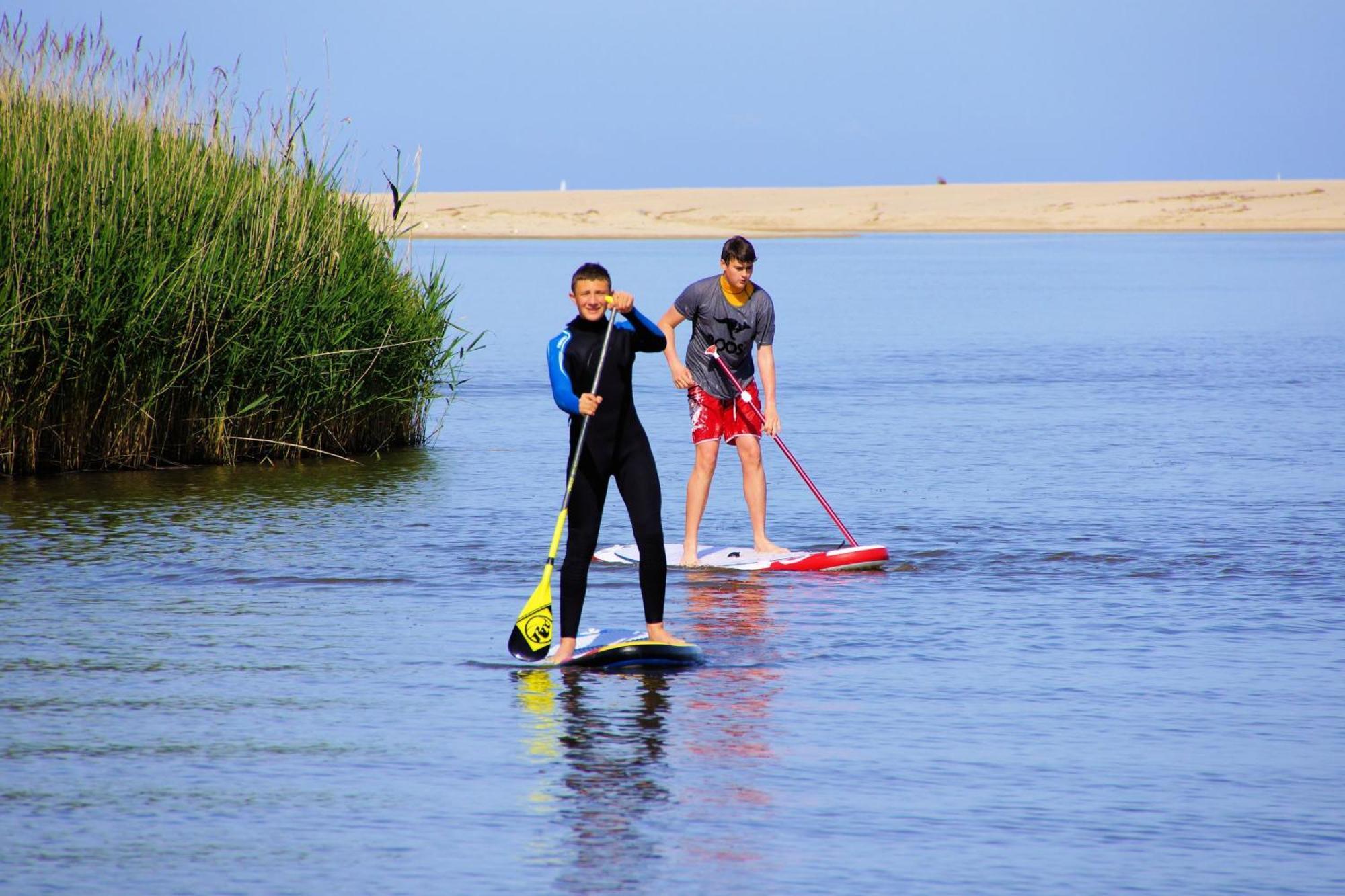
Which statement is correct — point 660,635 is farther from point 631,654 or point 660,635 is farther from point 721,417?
point 721,417

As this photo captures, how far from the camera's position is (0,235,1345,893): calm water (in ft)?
18.7

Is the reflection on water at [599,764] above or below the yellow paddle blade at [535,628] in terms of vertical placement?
below

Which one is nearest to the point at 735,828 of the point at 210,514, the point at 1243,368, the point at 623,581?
the point at 623,581

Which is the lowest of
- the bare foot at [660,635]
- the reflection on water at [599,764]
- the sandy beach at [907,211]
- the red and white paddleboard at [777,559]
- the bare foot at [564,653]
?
the reflection on water at [599,764]

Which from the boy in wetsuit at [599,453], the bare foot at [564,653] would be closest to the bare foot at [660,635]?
the boy in wetsuit at [599,453]

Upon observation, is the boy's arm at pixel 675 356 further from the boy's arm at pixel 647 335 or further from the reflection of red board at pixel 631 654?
the reflection of red board at pixel 631 654

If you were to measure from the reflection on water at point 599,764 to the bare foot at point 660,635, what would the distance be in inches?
5.7

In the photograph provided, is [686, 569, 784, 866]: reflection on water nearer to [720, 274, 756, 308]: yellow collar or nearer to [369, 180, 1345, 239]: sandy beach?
[720, 274, 756, 308]: yellow collar

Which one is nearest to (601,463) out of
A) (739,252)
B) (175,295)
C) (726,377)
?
(739,252)

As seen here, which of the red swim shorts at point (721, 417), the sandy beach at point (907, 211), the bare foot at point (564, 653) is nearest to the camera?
the bare foot at point (564, 653)

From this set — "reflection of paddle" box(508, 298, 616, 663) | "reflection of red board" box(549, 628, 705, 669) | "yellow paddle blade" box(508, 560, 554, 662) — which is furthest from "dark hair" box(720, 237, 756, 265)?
"yellow paddle blade" box(508, 560, 554, 662)

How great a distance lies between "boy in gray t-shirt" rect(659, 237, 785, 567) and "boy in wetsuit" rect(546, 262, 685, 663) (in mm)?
2188

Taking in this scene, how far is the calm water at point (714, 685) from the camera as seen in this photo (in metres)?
5.71

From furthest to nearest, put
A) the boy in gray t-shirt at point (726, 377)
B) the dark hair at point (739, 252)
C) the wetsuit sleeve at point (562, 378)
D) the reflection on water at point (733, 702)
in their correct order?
1. the boy in gray t-shirt at point (726, 377)
2. the dark hair at point (739, 252)
3. the wetsuit sleeve at point (562, 378)
4. the reflection on water at point (733, 702)
